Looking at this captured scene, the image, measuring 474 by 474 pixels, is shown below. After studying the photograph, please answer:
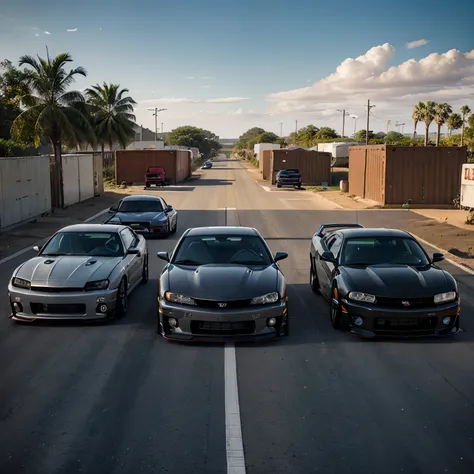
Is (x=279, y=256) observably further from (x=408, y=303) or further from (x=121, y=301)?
(x=121, y=301)

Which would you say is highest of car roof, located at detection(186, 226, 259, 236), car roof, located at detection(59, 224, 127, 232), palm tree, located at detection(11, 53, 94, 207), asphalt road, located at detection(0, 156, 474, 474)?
palm tree, located at detection(11, 53, 94, 207)

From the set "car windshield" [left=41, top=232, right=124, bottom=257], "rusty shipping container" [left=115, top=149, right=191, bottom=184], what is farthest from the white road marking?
"rusty shipping container" [left=115, top=149, right=191, bottom=184]

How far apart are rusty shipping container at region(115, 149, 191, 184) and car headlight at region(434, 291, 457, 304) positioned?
4858 cm

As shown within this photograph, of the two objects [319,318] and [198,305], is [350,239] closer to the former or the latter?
[319,318]

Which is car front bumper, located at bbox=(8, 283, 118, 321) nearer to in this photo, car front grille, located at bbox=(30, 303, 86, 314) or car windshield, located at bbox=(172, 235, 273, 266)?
car front grille, located at bbox=(30, 303, 86, 314)

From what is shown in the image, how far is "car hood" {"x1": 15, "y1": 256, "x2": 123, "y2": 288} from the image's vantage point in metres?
9.62

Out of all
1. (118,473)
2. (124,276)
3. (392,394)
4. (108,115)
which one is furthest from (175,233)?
(108,115)

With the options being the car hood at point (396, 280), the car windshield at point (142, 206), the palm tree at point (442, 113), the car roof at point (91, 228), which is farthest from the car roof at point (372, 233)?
the palm tree at point (442, 113)

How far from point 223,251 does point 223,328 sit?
2.00 m

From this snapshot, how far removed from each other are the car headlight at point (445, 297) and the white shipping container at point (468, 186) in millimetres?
17964

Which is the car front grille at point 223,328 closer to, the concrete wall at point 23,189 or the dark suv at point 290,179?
the concrete wall at point 23,189

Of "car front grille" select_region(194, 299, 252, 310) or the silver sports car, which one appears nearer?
"car front grille" select_region(194, 299, 252, 310)

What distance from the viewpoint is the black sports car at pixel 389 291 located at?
8883 mm

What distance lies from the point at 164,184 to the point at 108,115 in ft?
45.3
